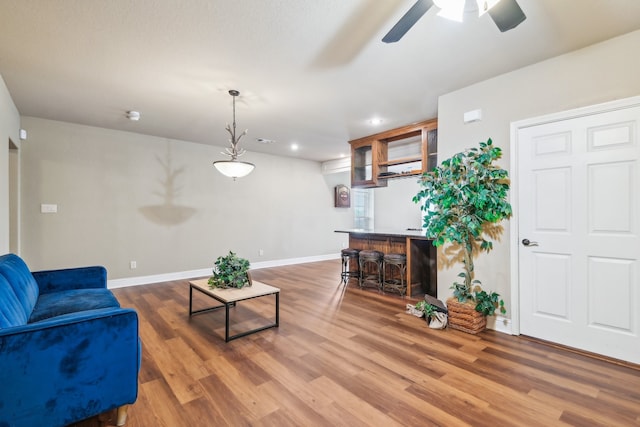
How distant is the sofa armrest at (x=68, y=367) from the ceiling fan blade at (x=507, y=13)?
2.62m

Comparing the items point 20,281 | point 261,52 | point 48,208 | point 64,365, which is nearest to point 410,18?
point 261,52

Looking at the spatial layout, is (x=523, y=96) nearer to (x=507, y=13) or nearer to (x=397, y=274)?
(x=507, y=13)

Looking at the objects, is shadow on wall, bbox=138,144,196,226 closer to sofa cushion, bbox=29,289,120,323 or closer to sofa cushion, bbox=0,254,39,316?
sofa cushion, bbox=29,289,120,323

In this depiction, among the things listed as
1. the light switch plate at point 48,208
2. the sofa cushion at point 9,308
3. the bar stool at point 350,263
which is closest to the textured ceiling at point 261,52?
the light switch plate at point 48,208

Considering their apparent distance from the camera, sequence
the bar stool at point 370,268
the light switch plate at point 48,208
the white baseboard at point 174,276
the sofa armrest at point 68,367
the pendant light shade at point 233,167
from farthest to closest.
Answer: the white baseboard at point 174,276, the bar stool at point 370,268, the light switch plate at point 48,208, the pendant light shade at point 233,167, the sofa armrest at point 68,367

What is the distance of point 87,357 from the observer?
1.56 m

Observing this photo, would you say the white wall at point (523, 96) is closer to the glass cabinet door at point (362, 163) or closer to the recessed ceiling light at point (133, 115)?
the glass cabinet door at point (362, 163)

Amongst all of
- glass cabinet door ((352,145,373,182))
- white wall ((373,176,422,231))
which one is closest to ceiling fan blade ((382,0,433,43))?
glass cabinet door ((352,145,373,182))

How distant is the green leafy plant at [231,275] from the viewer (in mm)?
3213

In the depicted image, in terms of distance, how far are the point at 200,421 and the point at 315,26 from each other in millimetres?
2728

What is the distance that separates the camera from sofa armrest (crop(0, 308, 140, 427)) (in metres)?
1.39

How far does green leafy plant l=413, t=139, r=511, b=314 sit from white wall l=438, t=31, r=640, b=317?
14cm

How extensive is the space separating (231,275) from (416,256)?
2.75 m

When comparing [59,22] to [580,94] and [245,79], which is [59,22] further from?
[580,94]
